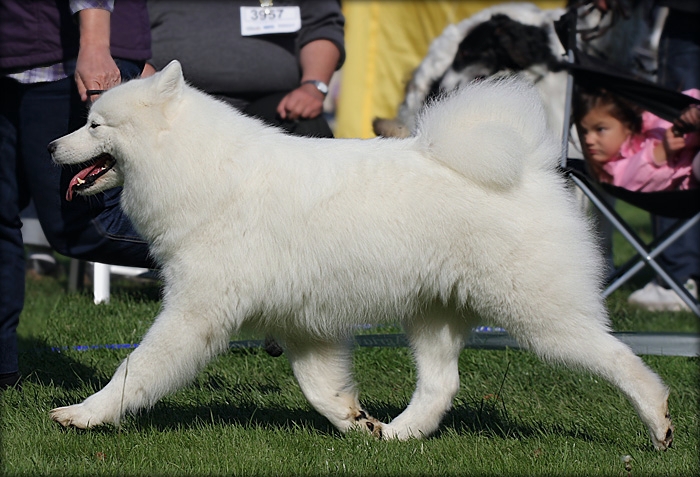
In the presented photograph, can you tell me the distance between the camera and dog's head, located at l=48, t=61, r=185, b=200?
347 centimetres

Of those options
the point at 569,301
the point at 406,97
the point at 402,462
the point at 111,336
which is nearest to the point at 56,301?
the point at 111,336

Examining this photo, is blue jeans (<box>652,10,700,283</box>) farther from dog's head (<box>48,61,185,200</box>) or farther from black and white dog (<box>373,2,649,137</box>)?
dog's head (<box>48,61,185,200</box>)

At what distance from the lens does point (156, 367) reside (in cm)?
344

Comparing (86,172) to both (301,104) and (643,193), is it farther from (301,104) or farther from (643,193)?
(643,193)

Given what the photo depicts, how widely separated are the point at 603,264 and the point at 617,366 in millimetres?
417

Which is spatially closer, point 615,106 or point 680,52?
point 615,106

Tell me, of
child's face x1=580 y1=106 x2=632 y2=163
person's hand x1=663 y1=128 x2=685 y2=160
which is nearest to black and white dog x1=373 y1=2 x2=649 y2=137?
child's face x1=580 y1=106 x2=632 y2=163

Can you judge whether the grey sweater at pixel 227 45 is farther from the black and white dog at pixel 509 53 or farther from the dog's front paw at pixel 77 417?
the dog's front paw at pixel 77 417

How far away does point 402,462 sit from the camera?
346 centimetres

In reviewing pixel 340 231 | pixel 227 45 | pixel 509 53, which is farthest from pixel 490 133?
pixel 509 53

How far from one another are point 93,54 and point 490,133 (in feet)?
5.53

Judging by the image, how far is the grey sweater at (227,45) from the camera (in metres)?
5.40

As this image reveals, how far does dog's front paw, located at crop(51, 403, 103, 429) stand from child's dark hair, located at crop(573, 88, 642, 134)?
3.49 meters

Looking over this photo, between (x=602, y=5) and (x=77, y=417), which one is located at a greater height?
(x=602, y=5)
